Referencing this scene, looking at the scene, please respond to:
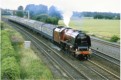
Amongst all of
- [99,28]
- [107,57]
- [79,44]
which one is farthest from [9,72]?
[99,28]

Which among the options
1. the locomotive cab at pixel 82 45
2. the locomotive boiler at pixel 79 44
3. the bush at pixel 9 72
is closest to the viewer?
the bush at pixel 9 72

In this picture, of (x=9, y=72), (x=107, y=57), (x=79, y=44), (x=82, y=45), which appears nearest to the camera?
(x=9, y=72)

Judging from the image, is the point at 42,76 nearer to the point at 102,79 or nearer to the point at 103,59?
the point at 102,79

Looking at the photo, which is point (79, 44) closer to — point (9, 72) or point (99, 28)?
point (9, 72)

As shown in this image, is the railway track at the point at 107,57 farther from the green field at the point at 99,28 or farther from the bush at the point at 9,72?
the green field at the point at 99,28

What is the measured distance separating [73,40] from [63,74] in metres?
7.64

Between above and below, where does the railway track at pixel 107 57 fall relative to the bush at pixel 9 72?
below

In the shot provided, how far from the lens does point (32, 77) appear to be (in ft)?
53.9

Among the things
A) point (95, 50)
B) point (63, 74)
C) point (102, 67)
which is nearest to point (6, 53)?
point (63, 74)

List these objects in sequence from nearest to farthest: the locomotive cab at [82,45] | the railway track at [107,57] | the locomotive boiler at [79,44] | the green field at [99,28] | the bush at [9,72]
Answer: the bush at [9,72]
the railway track at [107,57]
the locomotive cab at [82,45]
the locomotive boiler at [79,44]
the green field at [99,28]

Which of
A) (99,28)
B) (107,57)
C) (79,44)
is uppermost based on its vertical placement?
(79,44)

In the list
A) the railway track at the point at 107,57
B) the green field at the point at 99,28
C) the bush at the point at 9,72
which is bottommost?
the railway track at the point at 107,57

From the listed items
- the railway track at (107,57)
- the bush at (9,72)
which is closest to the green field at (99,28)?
Answer: the railway track at (107,57)

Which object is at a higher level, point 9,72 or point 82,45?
point 9,72
